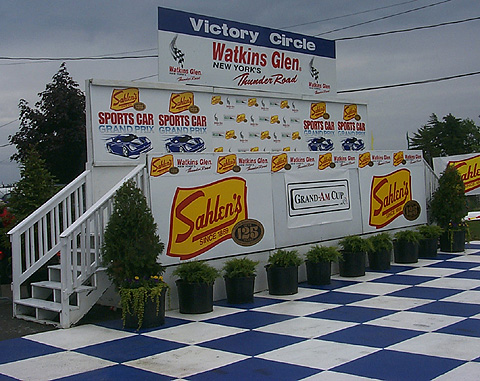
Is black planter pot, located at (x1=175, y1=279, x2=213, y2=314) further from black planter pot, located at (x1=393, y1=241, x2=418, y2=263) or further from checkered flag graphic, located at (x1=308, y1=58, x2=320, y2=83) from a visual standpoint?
checkered flag graphic, located at (x1=308, y1=58, x2=320, y2=83)

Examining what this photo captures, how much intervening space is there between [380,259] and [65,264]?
20.3ft

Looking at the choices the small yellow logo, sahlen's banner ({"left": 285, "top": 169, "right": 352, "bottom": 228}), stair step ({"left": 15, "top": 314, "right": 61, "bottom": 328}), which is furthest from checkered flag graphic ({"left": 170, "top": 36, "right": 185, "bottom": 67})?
stair step ({"left": 15, "top": 314, "right": 61, "bottom": 328})

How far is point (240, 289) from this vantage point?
8.85 m

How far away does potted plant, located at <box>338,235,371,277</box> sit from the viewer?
10844 millimetres

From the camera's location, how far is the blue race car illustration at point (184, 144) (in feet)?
33.0

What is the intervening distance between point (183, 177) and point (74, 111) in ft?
45.5

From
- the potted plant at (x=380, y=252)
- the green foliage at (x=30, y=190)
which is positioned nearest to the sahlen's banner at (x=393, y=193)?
the potted plant at (x=380, y=252)

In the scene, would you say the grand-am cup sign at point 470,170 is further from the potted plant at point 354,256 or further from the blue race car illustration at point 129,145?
the blue race car illustration at point 129,145

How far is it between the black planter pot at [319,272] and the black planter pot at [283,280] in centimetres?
80

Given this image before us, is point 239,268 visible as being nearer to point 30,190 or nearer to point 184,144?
point 184,144

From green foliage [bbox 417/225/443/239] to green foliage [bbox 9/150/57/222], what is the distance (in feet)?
24.3

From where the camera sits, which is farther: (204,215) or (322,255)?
(322,255)

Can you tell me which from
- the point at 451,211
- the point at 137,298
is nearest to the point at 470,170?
the point at 451,211

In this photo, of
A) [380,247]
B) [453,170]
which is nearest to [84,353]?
[380,247]
